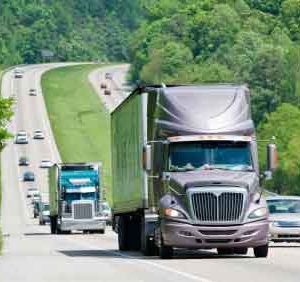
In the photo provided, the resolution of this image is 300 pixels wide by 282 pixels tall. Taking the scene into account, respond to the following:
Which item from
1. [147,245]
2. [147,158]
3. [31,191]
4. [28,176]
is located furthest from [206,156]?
[28,176]

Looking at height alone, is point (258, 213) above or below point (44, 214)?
above

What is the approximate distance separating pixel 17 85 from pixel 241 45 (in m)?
27.0

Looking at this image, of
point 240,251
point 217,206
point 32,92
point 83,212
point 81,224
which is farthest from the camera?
point 32,92

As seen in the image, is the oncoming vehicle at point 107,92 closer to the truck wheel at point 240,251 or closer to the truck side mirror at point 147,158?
the truck wheel at point 240,251

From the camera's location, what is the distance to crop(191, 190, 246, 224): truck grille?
3531cm

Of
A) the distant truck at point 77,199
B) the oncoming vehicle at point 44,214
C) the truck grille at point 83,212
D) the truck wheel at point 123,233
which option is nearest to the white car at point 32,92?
the oncoming vehicle at point 44,214

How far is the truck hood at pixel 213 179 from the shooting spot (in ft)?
116

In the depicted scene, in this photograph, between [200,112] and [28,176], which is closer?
[200,112]

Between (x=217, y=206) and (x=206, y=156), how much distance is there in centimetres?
140

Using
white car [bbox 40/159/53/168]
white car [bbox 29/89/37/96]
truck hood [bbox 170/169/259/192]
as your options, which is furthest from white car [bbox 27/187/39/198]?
truck hood [bbox 170/169/259/192]

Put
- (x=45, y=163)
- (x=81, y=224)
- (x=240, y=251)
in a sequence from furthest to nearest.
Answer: (x=45, y=163) < (x=81, y=224) < (x=240, y=251)

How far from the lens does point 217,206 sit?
3538 centimetres

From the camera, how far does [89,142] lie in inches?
6166

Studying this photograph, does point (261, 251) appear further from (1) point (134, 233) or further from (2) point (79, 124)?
(2) point (79, 124)
